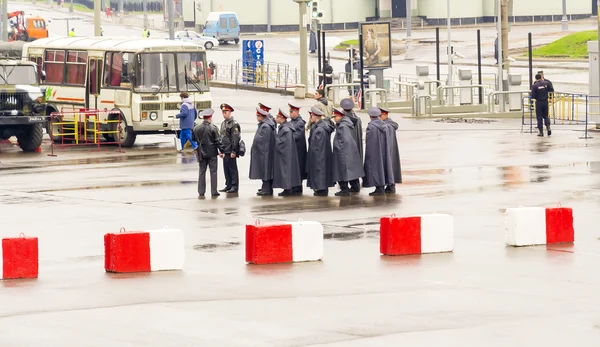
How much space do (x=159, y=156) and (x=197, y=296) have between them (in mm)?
17906

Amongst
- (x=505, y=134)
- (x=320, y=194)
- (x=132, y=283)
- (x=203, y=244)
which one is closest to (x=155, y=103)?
(x=505, y=134)

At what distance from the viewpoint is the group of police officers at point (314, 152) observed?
2136 centimetres

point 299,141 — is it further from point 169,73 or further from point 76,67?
point 76,67

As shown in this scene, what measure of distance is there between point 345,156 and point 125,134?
12.6 meters

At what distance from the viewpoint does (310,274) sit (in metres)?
13.9

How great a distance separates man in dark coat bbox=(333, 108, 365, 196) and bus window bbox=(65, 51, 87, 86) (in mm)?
14269

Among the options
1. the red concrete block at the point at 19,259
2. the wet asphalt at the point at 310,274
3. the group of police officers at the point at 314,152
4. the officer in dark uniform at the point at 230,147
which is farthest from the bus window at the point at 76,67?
the red concrete block at the point at 19,259

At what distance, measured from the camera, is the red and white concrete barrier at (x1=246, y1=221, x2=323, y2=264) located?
14.4m

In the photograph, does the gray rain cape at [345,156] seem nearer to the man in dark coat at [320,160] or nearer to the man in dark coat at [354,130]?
the man in dark coat at [320,160]

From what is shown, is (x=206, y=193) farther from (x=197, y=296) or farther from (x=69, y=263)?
(x=197, y=296)

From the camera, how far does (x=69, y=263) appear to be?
48.2ft

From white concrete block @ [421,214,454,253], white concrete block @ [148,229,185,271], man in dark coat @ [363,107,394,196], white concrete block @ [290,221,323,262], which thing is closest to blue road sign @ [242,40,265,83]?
man in dark coat @ [363,107,394,196]

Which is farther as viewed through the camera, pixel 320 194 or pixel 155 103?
pixel 155 103

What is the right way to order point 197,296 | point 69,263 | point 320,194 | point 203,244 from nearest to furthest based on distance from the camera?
1. point 197,296
2. point 69,263
3. point 203,244
4. point 320,194
